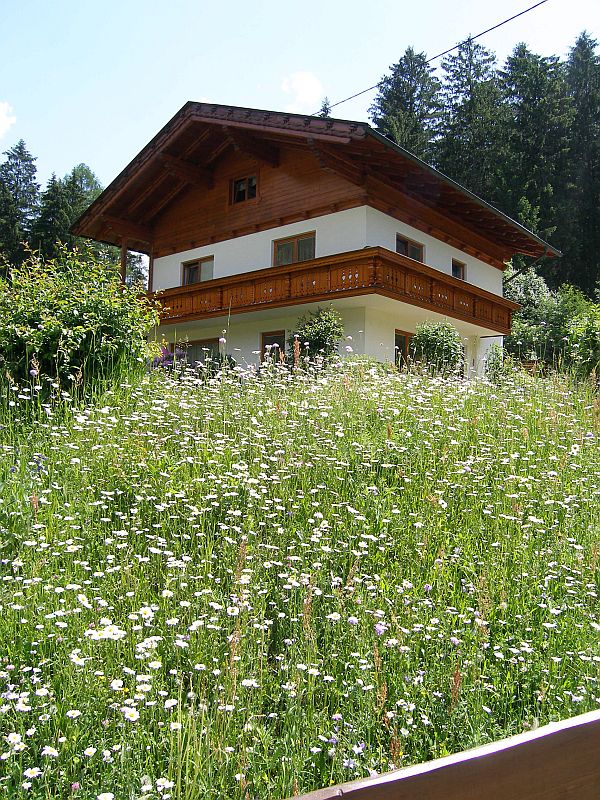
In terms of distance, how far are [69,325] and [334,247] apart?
10.8 metres

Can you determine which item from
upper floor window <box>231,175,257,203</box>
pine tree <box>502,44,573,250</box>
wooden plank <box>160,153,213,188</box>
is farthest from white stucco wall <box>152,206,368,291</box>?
pine tree <box>502,44,573,250</box>

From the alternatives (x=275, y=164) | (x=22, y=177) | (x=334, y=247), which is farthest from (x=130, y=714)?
(x=22, y=177)

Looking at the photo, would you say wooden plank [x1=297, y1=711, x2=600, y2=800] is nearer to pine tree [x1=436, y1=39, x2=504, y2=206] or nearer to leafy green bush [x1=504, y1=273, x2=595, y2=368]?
leafy green bush [x1=504, y1=273, x2=595, y2=368]

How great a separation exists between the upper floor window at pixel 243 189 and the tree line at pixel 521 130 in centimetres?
2326

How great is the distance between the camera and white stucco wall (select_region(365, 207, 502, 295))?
18000 millimetres

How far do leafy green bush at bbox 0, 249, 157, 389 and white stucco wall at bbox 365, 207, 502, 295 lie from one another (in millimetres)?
9705

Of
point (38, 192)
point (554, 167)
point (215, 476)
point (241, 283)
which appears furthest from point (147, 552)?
point (38, 192)

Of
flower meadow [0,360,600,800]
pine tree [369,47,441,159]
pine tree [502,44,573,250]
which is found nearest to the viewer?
flower meadow [0,360,600,800]

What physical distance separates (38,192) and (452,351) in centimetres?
4898

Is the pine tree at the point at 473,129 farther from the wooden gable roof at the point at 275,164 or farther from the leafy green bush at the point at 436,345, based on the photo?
the leafy green bush at the point at 436,345

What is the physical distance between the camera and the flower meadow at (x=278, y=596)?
270 cm

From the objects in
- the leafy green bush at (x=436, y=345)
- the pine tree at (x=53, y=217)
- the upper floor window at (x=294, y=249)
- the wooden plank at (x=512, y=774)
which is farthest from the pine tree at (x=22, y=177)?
the wooden plank at (x=512, y=774)

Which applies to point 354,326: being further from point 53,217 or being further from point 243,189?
point 53,217

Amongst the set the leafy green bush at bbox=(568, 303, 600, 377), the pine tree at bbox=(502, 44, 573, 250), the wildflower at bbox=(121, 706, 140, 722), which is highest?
the pine tree at bbox=(502, 44, 573, 250)
